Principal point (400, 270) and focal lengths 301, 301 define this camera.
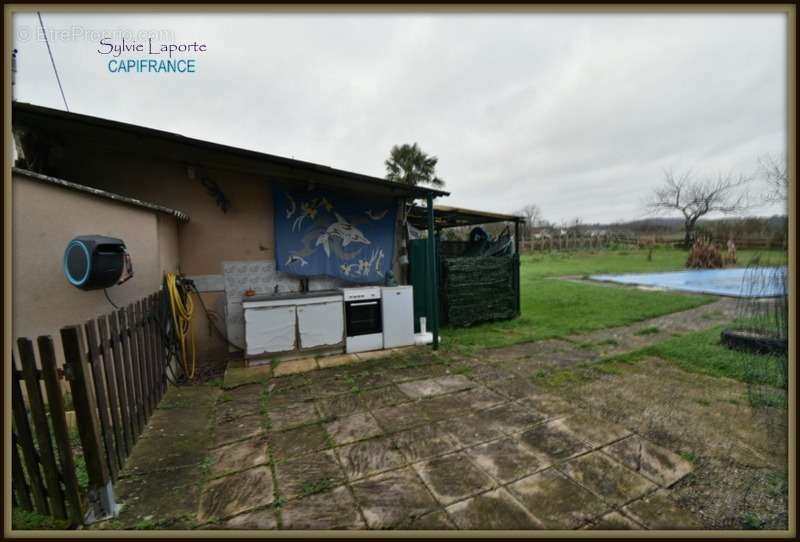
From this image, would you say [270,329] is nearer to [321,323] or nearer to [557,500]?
[321,323]

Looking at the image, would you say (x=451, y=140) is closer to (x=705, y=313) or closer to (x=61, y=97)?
(x=705, y=313)

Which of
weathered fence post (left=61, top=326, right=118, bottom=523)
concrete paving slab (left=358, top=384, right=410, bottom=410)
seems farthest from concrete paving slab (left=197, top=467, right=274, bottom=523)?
concrete paving slab (left=358, top=384, right=410, bottom=410)

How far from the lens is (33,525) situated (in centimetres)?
164

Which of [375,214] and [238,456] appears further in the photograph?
[375,214]

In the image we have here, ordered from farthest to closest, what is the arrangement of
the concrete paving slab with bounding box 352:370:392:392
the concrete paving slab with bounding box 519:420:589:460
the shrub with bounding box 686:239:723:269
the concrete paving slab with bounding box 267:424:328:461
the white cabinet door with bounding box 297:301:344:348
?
the shrub with bounding box 686:239:723:269 < the white cabinet door with bounding box 297:301:344:348 < the concrete paving slab with bounding box 352:370:392:392 < the concrete paving slab with bounding box 267:424:328:461 < the concrete paving slab with bounding box 519:420:589:460

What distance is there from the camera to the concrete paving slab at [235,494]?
1756 mm

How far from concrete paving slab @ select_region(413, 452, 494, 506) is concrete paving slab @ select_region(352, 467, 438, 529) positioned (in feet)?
0.22

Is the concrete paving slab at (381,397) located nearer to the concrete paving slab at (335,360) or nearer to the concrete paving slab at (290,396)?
the concrete paving slab at (290,396)

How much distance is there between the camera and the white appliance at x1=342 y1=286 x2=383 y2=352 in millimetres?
4781

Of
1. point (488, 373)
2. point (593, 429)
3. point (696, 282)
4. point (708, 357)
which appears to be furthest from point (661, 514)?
point (696, 282)

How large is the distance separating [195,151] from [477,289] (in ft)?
17.5

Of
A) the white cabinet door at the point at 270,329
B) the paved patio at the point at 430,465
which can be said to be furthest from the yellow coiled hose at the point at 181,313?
the paved patio at the point at 430,465

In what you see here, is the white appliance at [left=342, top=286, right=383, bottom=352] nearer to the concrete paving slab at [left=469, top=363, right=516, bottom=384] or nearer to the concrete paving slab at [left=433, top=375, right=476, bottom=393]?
the concrete paving slab at [left=433, top=375, right=476, bottom=393]

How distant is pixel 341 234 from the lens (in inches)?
204
